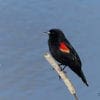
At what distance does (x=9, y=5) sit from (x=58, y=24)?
2.82 ft

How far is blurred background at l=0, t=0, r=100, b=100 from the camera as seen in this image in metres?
7.61

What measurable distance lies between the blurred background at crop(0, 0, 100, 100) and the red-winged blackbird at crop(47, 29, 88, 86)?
1.58 metres

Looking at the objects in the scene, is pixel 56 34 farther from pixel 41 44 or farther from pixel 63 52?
pixel 41 44

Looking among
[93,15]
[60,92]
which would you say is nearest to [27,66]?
[60,92]

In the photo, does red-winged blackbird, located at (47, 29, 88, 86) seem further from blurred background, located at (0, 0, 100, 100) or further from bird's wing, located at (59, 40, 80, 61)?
blurred background, located at (0, 0, 100, 100)

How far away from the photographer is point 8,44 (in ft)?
28.0

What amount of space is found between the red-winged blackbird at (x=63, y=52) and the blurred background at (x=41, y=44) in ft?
5.17

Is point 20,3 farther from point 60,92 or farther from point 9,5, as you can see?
point 60,92

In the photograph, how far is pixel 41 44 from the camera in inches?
335

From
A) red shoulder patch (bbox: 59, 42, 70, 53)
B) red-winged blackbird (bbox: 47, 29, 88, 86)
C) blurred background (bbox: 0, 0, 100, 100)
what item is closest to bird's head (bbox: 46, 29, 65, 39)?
red-winged blackbird (bbox: 47, 29, 88, 86)

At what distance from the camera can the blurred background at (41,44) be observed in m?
7.61

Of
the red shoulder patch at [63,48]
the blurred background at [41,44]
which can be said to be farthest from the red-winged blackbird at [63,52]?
the blurred background at [41,44]

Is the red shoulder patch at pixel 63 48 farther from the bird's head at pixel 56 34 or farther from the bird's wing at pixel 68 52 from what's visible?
the bird's head at pixel 56 34

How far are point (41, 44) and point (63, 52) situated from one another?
8.90 feet
